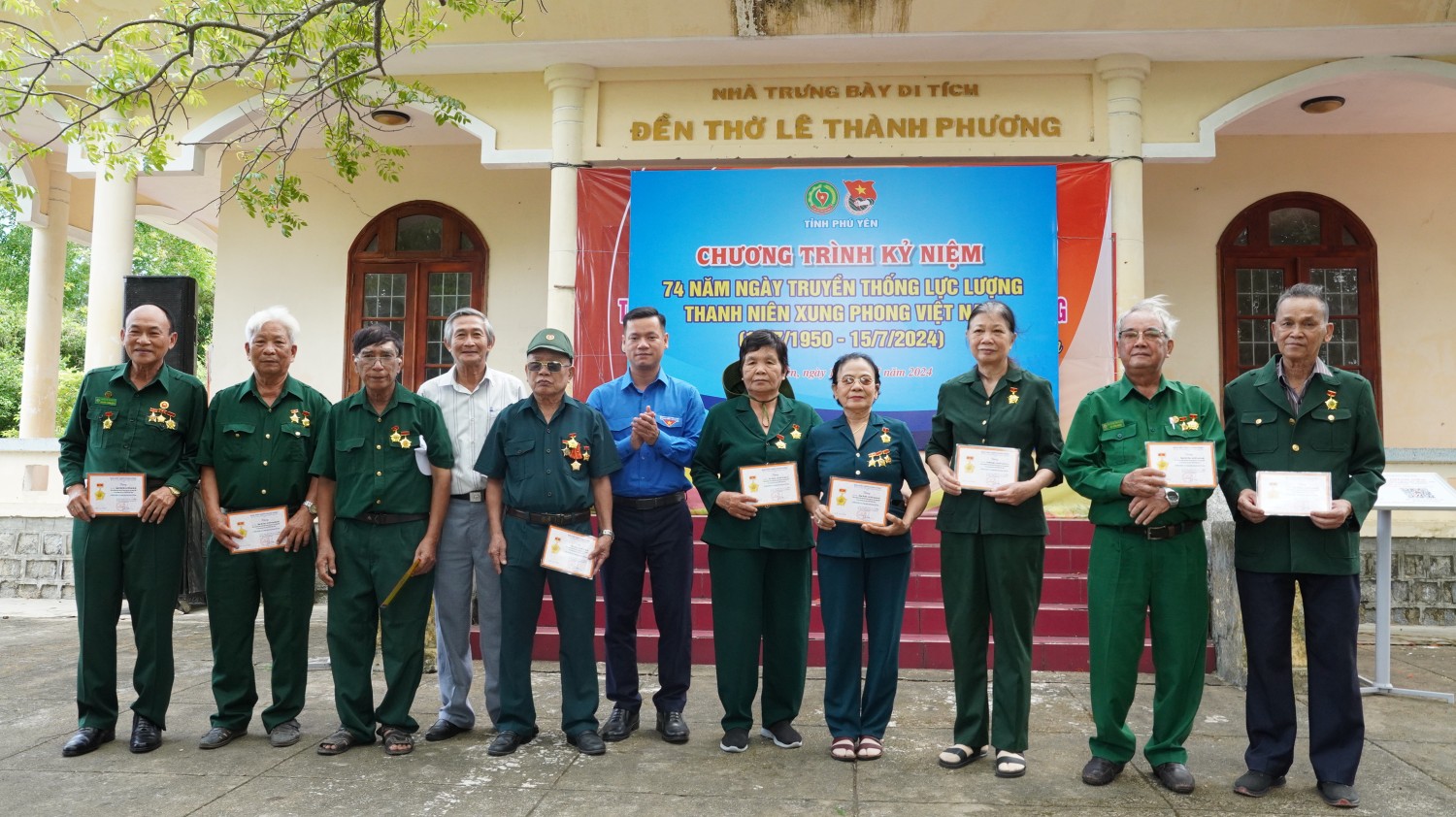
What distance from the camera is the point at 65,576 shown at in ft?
29.0

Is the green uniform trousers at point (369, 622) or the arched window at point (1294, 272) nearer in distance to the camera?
the green uniform trousers at point (369, 622)

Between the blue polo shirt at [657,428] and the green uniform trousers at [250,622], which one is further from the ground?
the blue polo shirt at [657,428]

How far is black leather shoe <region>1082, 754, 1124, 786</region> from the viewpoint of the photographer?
3.79m

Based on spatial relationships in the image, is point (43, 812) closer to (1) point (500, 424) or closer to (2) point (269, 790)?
(2) point (269, 790)

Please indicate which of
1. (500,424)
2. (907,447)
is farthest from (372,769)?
(907,447)

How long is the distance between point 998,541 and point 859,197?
4863mm

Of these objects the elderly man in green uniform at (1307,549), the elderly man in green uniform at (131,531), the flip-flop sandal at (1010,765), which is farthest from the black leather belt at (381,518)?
the elderly man in green uniform at (1307,549)

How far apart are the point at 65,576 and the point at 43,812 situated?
6.35 metres

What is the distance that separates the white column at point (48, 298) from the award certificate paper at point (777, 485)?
34.1 feet

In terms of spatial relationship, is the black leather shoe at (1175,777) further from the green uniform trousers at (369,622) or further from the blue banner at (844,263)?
the blue banner at (844,263)

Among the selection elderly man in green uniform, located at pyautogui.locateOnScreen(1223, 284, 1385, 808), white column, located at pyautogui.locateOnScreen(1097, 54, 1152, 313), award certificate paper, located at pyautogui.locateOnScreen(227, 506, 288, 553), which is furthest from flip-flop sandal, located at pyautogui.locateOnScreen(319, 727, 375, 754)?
white column, located at pyautogui.locateOnScreen(1097, 54, 1152, 313)

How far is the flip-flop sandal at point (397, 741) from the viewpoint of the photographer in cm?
418

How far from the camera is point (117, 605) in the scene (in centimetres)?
435

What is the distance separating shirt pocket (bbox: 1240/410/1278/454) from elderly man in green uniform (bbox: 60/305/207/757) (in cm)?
437
